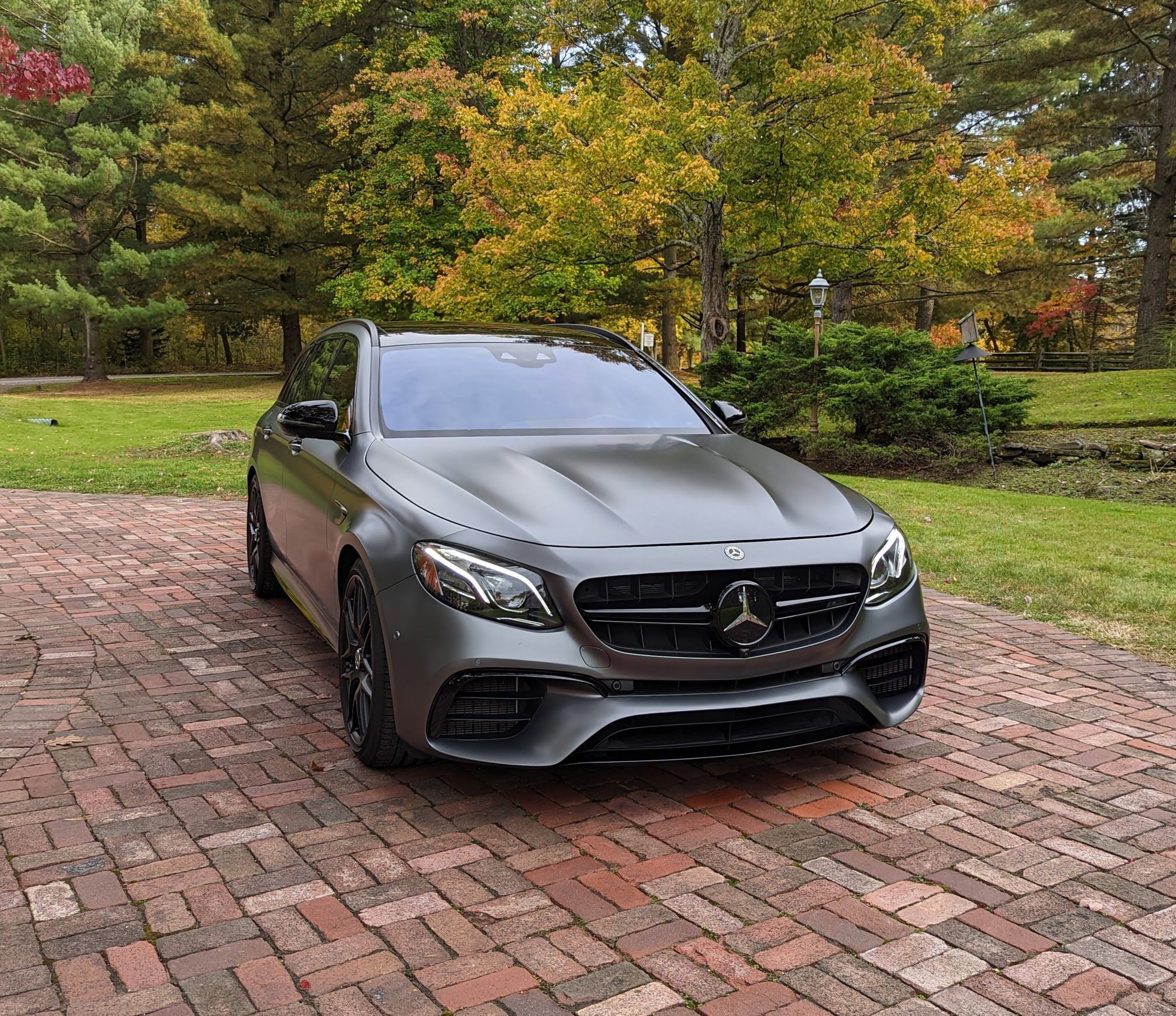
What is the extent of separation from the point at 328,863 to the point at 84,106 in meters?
34.0

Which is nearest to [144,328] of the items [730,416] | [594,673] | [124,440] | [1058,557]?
[124,440]

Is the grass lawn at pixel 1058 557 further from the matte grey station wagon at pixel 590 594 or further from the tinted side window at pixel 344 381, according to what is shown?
the tinted side window at pixel 344 381

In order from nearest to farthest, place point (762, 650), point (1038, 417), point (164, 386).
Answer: point (762, 650)
point (1038, 417)
point (164, 386)

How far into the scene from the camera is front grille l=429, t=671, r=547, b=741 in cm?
339

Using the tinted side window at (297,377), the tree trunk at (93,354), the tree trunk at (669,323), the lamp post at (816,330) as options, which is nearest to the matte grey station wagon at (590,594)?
the tinted side window at (297,377)

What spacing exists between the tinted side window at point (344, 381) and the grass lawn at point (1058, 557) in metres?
4.31

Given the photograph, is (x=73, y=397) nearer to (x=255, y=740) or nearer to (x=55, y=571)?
(x=55, y=571)

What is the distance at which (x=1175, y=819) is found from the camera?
360cm

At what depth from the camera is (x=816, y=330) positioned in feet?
54.3

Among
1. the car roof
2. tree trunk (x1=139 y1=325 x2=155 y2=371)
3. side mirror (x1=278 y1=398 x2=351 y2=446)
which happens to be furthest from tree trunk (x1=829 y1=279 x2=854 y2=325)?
tree trunk (x1=139 y1=325 x2=155 y2=371)

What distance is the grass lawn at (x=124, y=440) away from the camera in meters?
12.3

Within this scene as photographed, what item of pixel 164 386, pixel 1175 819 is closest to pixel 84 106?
pixel 164 386

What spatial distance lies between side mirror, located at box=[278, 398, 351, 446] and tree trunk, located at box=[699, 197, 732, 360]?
13841 mm

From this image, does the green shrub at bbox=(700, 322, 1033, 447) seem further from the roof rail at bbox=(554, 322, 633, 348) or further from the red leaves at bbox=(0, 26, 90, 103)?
the roof rail at bbox=(554, 322, 633, 348)
